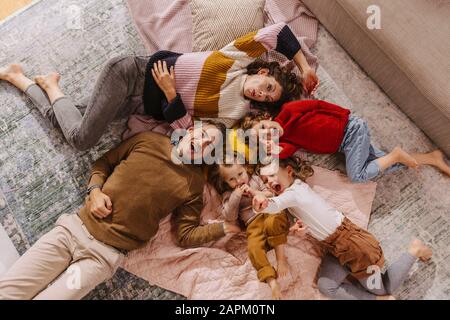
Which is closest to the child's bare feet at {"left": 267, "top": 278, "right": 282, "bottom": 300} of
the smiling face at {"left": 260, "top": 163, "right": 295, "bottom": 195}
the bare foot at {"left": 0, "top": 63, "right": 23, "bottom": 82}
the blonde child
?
the blonde child

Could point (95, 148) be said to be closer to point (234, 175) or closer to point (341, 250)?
point (234, 175)

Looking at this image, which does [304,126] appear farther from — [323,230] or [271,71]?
[323,230]

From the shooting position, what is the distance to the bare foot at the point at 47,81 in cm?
159

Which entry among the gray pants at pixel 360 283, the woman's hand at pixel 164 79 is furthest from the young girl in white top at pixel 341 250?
the woman's hand at pixel 164 79

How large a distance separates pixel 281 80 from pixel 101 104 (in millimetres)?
659

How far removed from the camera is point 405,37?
1.40m

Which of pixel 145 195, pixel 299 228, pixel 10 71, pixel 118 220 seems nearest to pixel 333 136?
pixel 299 228

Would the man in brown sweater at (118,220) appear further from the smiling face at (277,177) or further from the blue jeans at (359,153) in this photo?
the blue jeans at (359,153)

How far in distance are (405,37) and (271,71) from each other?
471mm

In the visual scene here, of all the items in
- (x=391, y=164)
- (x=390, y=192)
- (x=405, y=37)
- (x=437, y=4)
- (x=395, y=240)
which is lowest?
(x=395, y=240)

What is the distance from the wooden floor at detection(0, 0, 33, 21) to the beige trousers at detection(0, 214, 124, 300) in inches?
36.9

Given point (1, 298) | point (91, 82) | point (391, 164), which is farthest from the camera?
point (91, 82)

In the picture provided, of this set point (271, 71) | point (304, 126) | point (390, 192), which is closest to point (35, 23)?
point (271, 71)

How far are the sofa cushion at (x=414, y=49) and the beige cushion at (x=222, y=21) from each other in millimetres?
313
